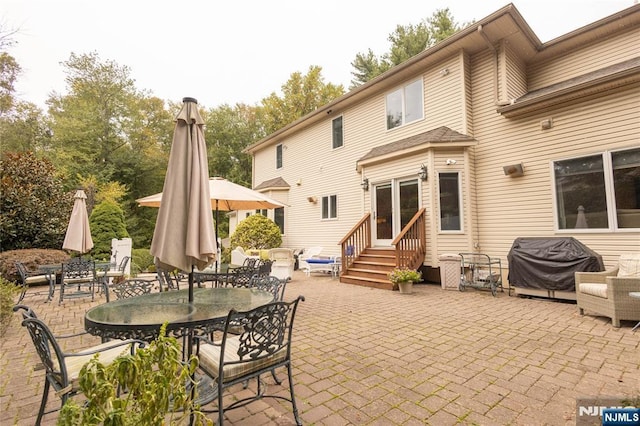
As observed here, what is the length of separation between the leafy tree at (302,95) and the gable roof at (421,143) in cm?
1488

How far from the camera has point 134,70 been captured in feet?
71.7

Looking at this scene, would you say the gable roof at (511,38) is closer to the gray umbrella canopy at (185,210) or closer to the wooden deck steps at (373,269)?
the wooden deck steps at (373,269)

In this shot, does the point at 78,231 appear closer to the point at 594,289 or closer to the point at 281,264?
the point at 281,264

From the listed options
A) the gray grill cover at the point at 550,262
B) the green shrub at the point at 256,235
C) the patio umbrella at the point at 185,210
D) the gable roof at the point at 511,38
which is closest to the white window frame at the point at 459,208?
the gray grill cover at the point at 550,262

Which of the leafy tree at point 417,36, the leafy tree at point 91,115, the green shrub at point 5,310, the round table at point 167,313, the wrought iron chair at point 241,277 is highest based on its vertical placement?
the leafy tree at point 417,36

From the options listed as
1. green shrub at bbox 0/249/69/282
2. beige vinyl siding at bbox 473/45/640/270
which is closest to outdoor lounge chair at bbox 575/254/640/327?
beige vinyl siding at bbox 473/45/640/270

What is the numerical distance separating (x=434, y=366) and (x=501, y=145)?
6.93 meters

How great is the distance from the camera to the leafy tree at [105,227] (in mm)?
11722

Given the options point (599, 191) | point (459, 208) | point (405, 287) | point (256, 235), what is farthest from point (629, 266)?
point (256, 235)

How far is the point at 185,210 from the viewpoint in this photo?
2.76 metres

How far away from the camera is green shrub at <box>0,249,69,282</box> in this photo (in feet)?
27.6

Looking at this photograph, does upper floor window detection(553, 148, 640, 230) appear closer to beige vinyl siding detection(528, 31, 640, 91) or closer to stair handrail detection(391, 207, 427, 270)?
beige vinyl siding detection(528, 31, 640, 91)

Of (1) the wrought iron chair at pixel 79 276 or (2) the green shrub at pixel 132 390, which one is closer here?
(2) the green shrub at pixel 132 390

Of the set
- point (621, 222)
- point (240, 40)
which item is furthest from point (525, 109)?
point (240, 40)
